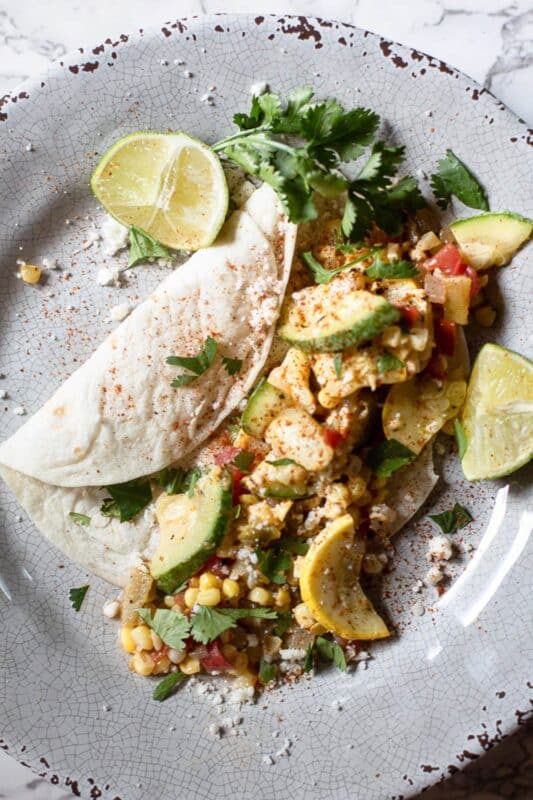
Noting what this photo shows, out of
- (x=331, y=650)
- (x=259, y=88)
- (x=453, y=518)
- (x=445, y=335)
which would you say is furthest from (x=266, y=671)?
(x=259, y=88)

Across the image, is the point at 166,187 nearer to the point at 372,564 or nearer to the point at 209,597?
the point at 209,597

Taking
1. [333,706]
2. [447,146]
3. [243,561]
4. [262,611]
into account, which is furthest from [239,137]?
[333,706]

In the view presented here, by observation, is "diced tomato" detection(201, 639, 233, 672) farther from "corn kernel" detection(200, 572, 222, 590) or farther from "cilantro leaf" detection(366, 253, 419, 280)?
"cilantro leaf" detection(366, 253, 419, 280)

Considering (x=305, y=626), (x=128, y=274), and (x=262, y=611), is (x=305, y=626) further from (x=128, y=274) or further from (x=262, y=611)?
(x=128, y=274)

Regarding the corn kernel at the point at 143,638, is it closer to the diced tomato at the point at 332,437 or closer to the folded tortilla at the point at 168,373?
the folded tortilla at the point at 168,373

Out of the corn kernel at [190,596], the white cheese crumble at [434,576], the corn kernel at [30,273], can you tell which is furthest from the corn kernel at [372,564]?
the corn kernel at [30,273]
